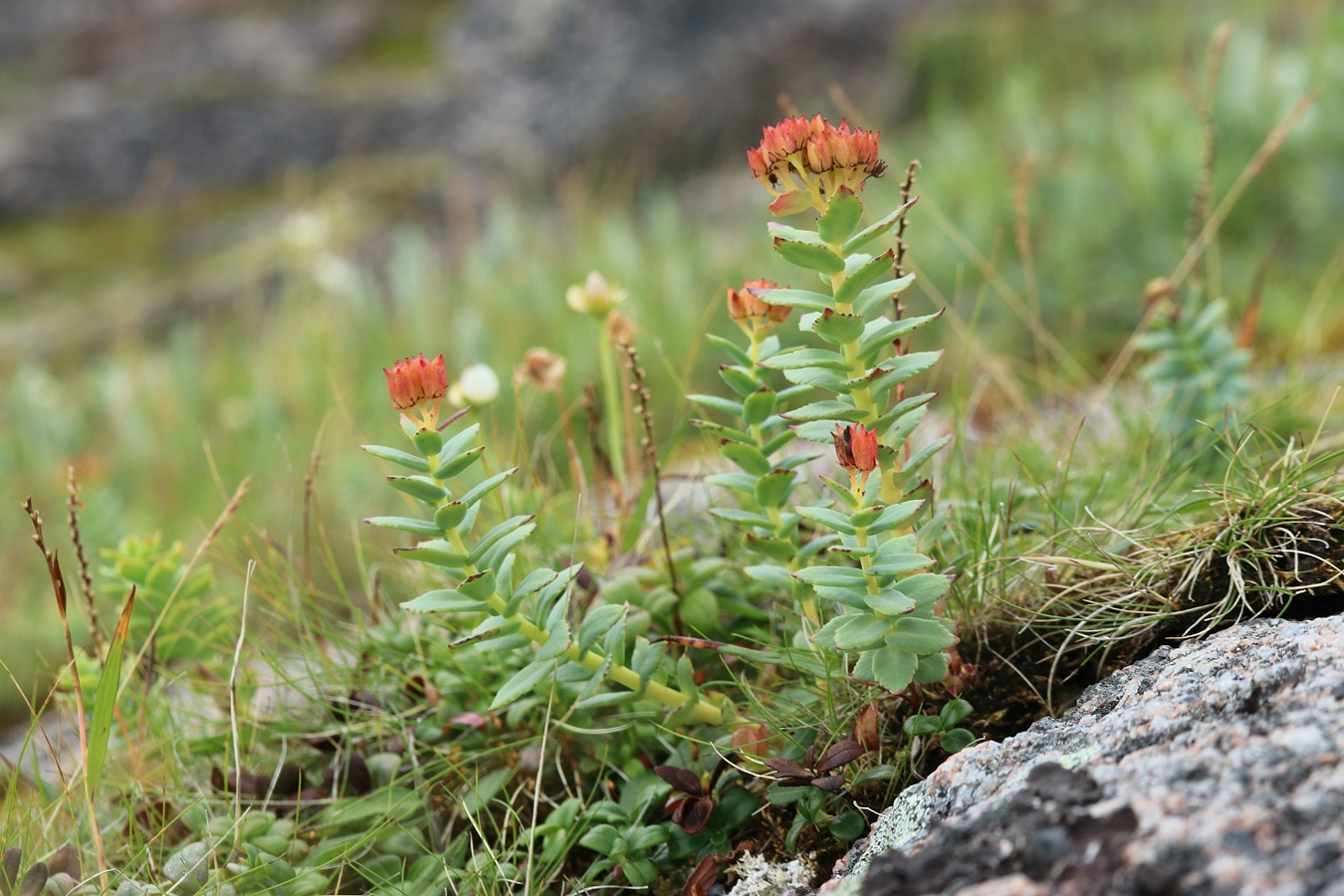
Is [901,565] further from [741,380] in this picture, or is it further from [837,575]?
[741,380]

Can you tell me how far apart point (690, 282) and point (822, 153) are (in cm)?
282

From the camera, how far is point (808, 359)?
1094 mm

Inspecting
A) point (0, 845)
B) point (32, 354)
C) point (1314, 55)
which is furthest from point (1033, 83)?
point (32, 354)

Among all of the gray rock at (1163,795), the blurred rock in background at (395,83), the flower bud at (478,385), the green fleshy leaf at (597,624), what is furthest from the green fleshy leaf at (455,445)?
the blurred rock in background at (395,83)

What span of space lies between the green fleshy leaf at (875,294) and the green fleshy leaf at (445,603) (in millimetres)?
483

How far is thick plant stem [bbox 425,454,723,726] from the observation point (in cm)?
111

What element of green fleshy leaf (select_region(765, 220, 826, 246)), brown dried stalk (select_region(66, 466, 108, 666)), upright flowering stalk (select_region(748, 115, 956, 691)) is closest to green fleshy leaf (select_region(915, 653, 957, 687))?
upright flowering stalk (select_region(748, 115, 956, 691))

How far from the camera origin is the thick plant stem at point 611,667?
43.8 inches

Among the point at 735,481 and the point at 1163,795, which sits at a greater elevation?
the point at 735,481

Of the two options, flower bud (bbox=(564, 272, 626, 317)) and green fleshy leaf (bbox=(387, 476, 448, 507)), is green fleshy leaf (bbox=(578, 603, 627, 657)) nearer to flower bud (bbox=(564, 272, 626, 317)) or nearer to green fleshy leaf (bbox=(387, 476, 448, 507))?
green fleshy leaf (bbox=(387, 476, 448, 507))

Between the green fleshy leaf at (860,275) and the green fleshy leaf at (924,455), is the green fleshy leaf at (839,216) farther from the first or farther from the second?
the green fleshy leaf at (924,455)

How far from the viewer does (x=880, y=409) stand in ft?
3.89

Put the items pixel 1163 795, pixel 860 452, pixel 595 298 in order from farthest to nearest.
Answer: pixel 595 298
pixel 860 452
pixel 1163 795

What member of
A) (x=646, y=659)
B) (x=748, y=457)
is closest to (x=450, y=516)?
(x=646, y=659)
